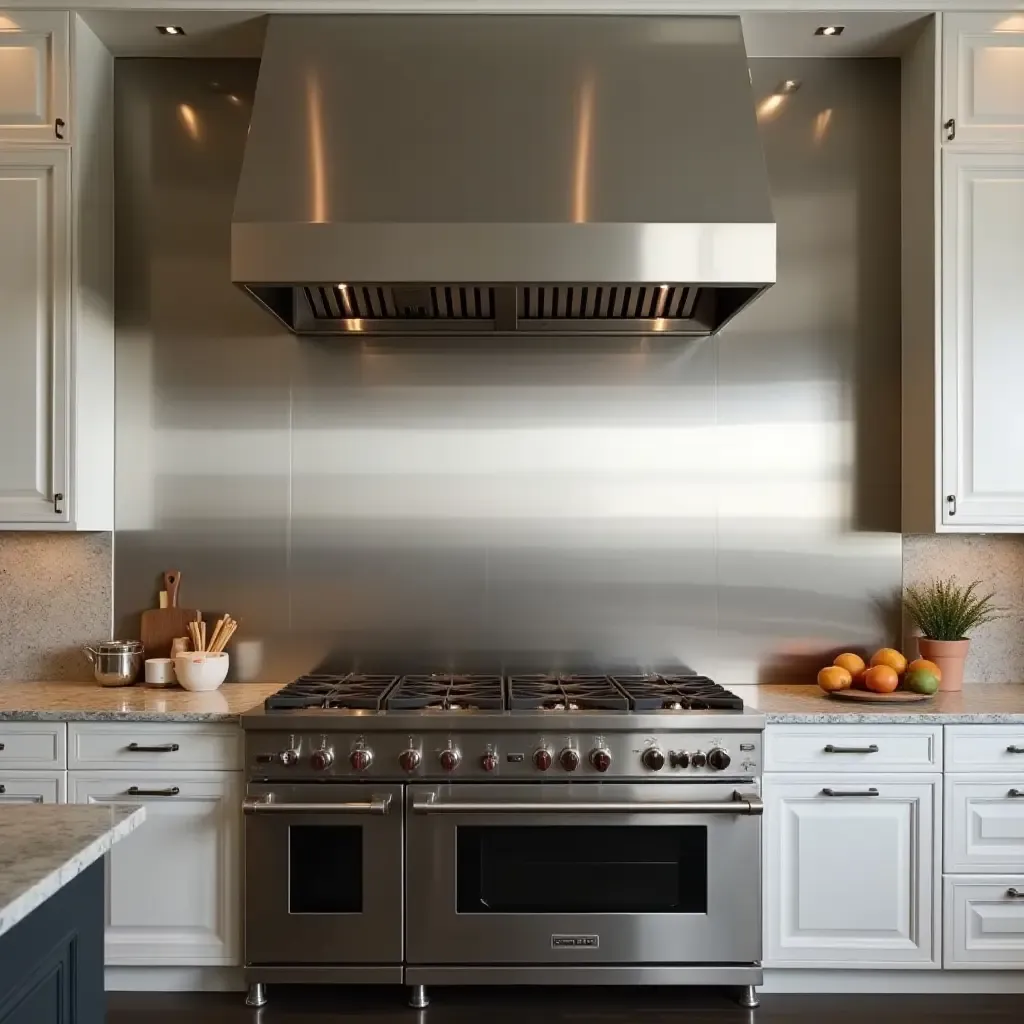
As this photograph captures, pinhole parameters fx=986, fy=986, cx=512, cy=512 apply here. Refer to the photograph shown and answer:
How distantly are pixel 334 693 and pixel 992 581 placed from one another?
2191mm

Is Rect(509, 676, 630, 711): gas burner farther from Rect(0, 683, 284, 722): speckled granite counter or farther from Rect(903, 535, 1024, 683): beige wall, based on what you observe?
Rect(903, 535, 1024, 683): beige wall

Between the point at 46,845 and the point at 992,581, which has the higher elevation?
the point at 992,581

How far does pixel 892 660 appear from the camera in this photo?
9.77 feet

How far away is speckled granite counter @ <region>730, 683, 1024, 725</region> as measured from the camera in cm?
268

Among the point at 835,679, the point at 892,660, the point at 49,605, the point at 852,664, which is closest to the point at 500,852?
the point at 835,679

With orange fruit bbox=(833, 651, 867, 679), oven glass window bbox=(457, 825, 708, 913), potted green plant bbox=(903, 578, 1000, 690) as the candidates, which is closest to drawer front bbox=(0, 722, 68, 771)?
oven glass window bbox=(457, 825, 708, 913)

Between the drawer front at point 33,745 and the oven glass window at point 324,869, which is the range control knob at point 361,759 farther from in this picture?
the drawer front at point 33,745

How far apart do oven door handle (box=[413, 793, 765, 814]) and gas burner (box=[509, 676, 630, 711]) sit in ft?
0.82

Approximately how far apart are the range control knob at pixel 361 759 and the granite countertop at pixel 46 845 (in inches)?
41.3

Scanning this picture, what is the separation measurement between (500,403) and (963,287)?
146cm

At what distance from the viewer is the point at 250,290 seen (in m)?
2.71

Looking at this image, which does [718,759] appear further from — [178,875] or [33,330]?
[33,330]

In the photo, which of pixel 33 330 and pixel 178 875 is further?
pixel 33 330

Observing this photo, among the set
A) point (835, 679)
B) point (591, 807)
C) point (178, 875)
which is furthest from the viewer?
point (835, 679)
